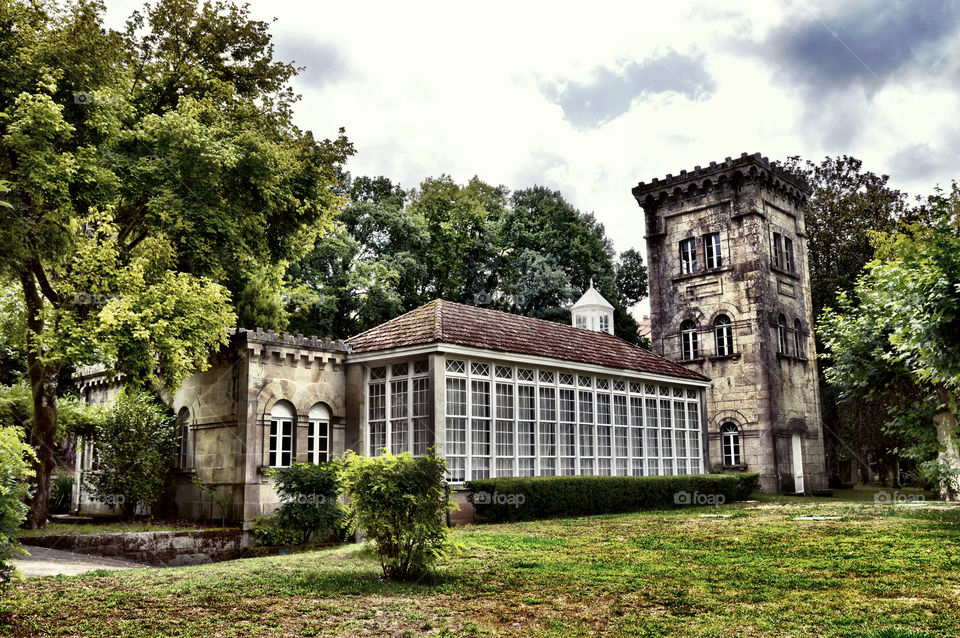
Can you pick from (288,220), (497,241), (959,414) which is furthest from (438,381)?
(497,241)

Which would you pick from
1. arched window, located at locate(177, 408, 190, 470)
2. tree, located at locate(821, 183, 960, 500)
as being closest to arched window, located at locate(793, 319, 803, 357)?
tree, located at locate(821, 183, 960, 500)

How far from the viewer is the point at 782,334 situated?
32500 mm

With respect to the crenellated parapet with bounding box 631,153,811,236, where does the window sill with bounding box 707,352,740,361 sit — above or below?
Answer: below

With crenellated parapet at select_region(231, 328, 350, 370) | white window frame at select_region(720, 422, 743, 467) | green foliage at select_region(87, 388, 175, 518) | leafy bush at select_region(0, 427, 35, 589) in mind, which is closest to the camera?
leafy bush at select_region(0, 427, 35, 589)

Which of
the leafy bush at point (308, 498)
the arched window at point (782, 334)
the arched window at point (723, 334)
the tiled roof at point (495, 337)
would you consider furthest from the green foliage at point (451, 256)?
the leafy bush at point (308, 498)

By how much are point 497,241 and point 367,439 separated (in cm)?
2495

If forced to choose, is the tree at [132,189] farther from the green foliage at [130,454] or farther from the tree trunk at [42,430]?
the green foliage at [130,454]

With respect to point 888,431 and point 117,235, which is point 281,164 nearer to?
point 117,235

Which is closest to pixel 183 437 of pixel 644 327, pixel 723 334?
pixel 723 334

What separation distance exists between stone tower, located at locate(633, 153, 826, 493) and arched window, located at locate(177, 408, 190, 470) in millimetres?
20264

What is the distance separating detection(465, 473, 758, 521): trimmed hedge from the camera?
60.6ft

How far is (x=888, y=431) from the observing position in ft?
63.7

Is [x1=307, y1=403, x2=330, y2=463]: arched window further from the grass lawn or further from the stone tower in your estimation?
the stone tower

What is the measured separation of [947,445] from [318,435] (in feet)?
54.6
